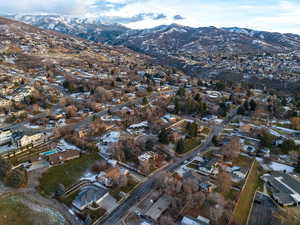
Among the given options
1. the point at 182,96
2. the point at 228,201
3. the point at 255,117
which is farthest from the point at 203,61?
the point at 228,201

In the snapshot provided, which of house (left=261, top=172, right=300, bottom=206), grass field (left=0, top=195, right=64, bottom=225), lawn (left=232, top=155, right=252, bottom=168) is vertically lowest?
grass field (left=0, top=195, right=64, bottom=225)

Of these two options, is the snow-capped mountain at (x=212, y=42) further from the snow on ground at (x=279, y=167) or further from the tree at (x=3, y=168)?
the tree at (x=3, y=168)

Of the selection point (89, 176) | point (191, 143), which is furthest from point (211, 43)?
point (89, 176)

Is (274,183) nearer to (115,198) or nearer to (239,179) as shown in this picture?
(239,179)

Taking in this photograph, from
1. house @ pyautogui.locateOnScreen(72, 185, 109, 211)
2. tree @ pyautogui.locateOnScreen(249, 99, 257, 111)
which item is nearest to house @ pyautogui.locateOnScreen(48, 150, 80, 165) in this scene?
house @ pyautogui.locateOnScreen(72, 185, 109, 211)

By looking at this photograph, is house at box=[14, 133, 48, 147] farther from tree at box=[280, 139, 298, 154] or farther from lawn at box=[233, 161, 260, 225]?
tree at box=[280, 139, 298, 154]

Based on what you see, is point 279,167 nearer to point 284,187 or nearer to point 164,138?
point 284,187
